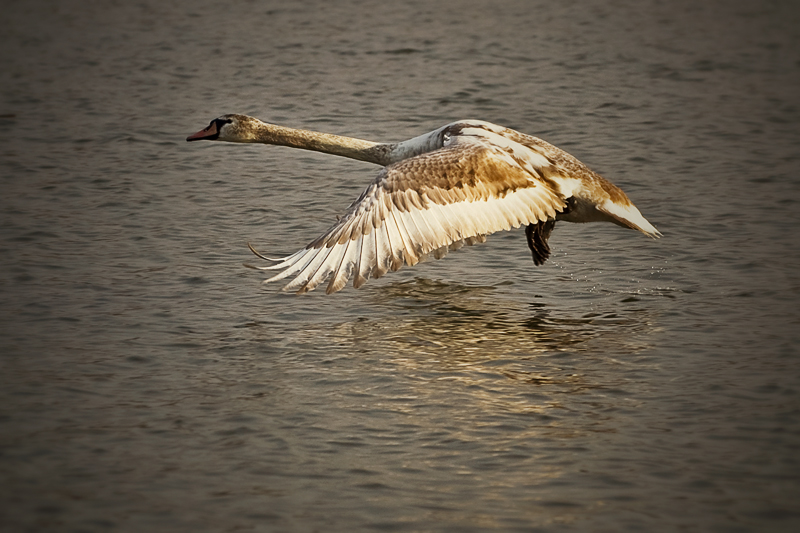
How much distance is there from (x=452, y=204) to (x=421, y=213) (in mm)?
274

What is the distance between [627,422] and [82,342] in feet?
12.4

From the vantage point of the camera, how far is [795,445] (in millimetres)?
6215

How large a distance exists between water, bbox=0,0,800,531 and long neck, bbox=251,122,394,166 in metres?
0.82

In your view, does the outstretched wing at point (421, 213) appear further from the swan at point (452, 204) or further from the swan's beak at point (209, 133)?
the swan's beak at point (209, 133)

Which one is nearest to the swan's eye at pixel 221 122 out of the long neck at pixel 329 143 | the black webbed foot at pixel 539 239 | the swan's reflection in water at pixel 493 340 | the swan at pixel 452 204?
the long neck at pixel 329 143

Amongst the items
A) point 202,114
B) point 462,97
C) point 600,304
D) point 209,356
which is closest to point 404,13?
point 462,97

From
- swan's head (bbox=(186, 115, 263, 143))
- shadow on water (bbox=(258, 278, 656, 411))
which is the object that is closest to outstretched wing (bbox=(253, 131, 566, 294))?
shadow on water (bbox=(258, 278, 656, 411))

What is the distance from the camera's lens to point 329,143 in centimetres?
1002

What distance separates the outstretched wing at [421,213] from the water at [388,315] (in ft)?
1.98

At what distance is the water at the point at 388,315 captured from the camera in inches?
225

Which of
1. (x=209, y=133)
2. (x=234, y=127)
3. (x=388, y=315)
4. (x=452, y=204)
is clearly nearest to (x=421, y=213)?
(x=452, y=204)

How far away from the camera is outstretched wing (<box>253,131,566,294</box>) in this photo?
→ 7551 millimetres

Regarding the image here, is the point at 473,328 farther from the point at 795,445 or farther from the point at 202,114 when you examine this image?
the point at 202,114

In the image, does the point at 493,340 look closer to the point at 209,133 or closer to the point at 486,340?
the point at 486,340
